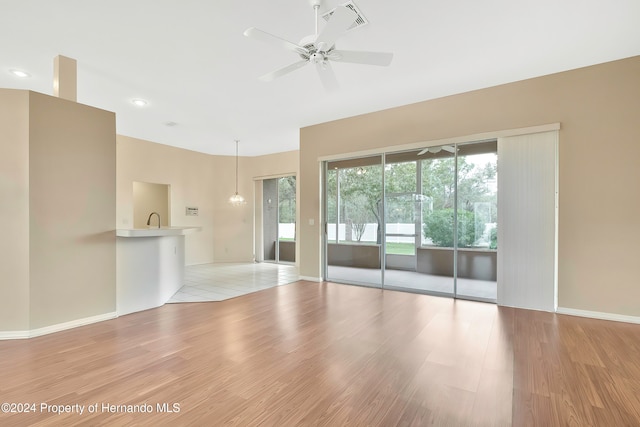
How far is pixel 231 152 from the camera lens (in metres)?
8.41

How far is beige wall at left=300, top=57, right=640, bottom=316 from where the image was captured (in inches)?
136

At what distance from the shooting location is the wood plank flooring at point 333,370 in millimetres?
1814

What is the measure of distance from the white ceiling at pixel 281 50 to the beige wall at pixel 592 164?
0.25m

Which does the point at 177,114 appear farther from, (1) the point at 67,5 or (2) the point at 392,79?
(2) the point at 392,79

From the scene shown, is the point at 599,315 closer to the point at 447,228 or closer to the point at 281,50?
the point at 447,228

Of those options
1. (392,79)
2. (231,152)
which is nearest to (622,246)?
(392,79)

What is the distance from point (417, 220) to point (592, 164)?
2343 mm

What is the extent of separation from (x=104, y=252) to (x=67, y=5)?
2.58 meters

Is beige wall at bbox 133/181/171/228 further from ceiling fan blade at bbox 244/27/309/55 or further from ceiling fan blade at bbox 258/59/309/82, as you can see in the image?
ceiling fan blade at bbox 244/27/309/55

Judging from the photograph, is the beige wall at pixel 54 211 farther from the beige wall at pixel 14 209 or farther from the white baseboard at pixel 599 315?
the white baseboard at pixel 599 315

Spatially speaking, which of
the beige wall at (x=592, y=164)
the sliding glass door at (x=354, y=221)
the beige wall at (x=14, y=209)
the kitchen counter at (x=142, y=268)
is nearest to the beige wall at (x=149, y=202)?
the kitchen counter at (x=142, y=268)

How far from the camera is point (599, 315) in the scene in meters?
3.59

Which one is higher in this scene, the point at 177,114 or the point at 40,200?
the point at 177,114

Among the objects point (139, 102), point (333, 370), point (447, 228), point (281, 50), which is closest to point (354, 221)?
point (447, 228)
